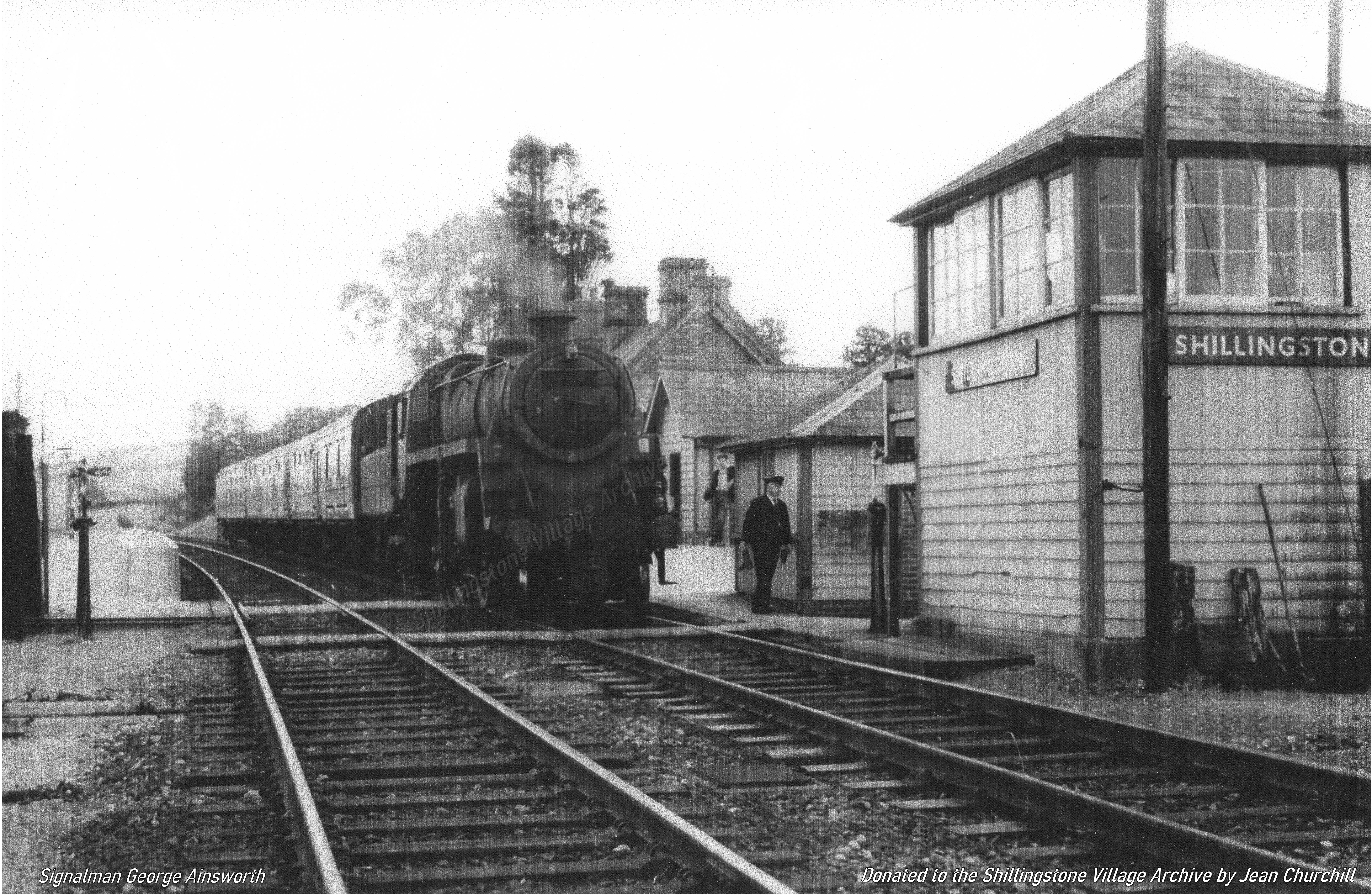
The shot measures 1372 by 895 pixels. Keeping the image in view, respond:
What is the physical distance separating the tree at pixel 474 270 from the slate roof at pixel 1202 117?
36.1 metres

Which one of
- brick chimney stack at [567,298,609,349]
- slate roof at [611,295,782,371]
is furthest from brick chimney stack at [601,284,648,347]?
slate roof at [611,295,782,371]

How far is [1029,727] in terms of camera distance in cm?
813

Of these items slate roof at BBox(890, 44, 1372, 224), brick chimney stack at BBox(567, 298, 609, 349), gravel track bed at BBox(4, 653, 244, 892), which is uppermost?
brick chimney stack at BBox(567, 298, 609, 349)

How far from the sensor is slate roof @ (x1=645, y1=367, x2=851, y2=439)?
93.4 feet

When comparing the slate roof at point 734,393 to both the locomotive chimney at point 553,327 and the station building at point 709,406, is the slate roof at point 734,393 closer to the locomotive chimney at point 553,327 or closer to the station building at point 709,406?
the station building at point 709,406

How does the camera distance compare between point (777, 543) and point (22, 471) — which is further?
point (777, 543)

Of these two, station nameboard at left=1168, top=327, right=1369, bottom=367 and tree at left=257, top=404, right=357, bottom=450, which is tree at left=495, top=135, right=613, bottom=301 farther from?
station nameboard at left=1168, top=327, right=1369, bottom=367

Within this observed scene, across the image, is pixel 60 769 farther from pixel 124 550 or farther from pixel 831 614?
pixel 124 550

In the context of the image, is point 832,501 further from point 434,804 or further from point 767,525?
point 434,804

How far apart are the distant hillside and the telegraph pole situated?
45.3 meters

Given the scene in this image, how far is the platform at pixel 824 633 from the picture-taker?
10.9 meters

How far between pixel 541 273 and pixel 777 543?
3187cm

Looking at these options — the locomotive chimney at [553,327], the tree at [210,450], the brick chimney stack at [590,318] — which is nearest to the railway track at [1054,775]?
the locomotive chimney at [553,327]

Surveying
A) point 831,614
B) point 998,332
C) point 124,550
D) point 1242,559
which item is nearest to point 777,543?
point 831,614
